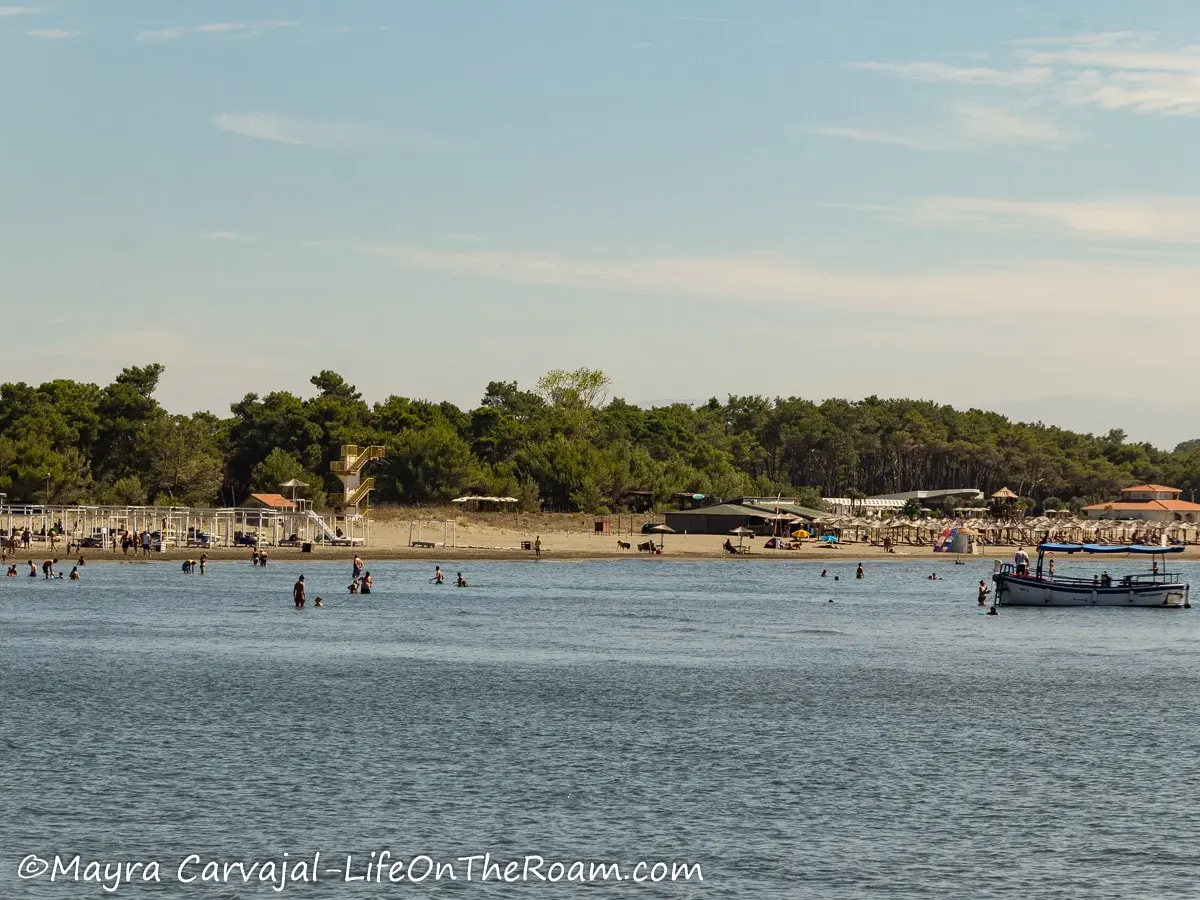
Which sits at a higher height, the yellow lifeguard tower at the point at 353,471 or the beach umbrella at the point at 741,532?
the yellow lifeguard tower at the point at 353,471

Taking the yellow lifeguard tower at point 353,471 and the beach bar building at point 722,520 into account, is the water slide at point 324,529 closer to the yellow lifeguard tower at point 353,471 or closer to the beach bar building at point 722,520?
the yellow lifeguard tower at point 353,471

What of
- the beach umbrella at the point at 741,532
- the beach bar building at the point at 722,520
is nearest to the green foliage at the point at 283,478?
the beach bar building at the point at 722,520

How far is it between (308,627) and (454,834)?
43.2 meters

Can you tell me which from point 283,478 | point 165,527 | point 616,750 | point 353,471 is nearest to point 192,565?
point 165,527

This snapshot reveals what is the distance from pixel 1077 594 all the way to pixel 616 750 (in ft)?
192

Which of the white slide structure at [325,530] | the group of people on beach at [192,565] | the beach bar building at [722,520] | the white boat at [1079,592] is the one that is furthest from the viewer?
the beach bar building at [722,520]

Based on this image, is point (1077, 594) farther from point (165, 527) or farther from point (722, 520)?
Result: point (165, 527)

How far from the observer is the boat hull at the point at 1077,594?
89438 millimetres

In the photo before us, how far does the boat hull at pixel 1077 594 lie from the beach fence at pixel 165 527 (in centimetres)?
5967

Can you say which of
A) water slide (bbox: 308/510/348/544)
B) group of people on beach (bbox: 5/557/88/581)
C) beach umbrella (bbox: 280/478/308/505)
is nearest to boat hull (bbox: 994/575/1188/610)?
group of people on beach (bbox: 5/557/88/581)

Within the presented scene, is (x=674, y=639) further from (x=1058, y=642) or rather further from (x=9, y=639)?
(x=9, y=639)

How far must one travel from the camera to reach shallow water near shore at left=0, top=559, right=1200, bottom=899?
28.2 meters

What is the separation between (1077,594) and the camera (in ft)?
296

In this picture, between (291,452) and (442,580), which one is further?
(291,452)
